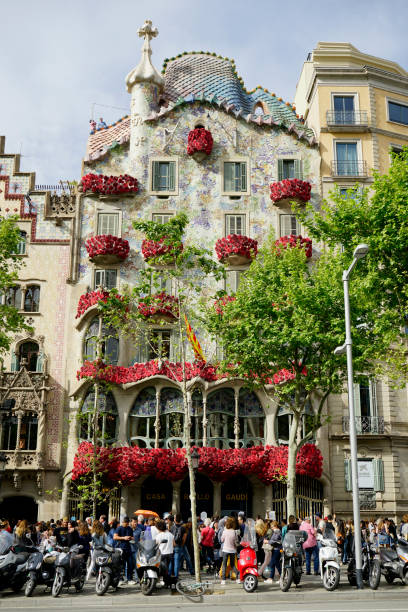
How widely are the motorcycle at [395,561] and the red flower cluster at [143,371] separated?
15448mm

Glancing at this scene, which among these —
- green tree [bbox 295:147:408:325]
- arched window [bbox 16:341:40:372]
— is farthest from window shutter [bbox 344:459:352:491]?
arched window [bbox 16:341:40:372]

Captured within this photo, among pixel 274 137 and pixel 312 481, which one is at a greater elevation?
pixel 274 137

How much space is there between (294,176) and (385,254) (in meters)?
14.6

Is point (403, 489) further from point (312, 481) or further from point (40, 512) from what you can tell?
point (40, 512)

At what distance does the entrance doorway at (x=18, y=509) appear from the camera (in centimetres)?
3344

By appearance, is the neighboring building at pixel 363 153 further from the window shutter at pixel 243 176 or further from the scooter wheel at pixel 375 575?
the scooter wheel at pixel 375 575

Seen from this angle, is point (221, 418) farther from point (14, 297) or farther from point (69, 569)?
point (69, 569)

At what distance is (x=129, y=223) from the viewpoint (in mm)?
37062

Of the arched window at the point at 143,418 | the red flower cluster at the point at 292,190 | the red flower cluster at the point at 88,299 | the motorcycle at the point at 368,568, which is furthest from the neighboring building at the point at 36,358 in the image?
the motorcycle at the point at 368,568

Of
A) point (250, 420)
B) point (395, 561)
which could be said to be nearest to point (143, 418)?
point (250, 420)

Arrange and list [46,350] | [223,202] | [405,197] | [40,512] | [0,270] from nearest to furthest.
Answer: [405,197]
[0,270]
[40,512]
[46,350]
[223,202]

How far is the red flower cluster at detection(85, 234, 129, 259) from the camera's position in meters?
35.2

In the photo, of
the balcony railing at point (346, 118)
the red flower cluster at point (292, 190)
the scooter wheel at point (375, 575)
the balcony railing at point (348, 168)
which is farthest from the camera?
the balcony railing at point (346, 118)

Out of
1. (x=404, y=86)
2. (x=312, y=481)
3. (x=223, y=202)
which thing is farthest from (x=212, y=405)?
(x=404, y=86)
